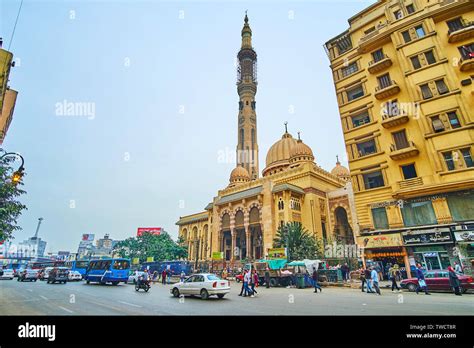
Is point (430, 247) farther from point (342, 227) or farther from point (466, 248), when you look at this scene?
point (342, 227)

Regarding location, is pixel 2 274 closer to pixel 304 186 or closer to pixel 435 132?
pixel 304 186

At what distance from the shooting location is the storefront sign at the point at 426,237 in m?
18.1

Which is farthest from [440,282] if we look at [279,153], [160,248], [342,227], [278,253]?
[160,248]

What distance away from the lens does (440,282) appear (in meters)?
15.0

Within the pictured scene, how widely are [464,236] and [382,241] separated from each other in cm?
507

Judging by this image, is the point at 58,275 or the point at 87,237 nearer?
the point at 58,275

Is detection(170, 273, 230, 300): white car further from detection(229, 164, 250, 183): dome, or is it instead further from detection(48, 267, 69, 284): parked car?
detection(229, 164, 250, 183): dome

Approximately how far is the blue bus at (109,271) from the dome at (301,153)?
3285 cm

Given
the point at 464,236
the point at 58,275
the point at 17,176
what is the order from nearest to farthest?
the point at 17,176
the point at 464,236
the point at 58,275

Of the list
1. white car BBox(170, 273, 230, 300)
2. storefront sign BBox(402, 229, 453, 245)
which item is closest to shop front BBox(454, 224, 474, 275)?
storefront sign BBox(402, 229, 453, 245)

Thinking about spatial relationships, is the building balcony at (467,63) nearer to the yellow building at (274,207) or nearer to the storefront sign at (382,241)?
the storefront sign at (382,241)

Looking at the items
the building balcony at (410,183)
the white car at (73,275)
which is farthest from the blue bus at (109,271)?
the building balcony at (410,183)

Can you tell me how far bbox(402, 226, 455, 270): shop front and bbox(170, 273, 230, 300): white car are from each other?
13.6m
